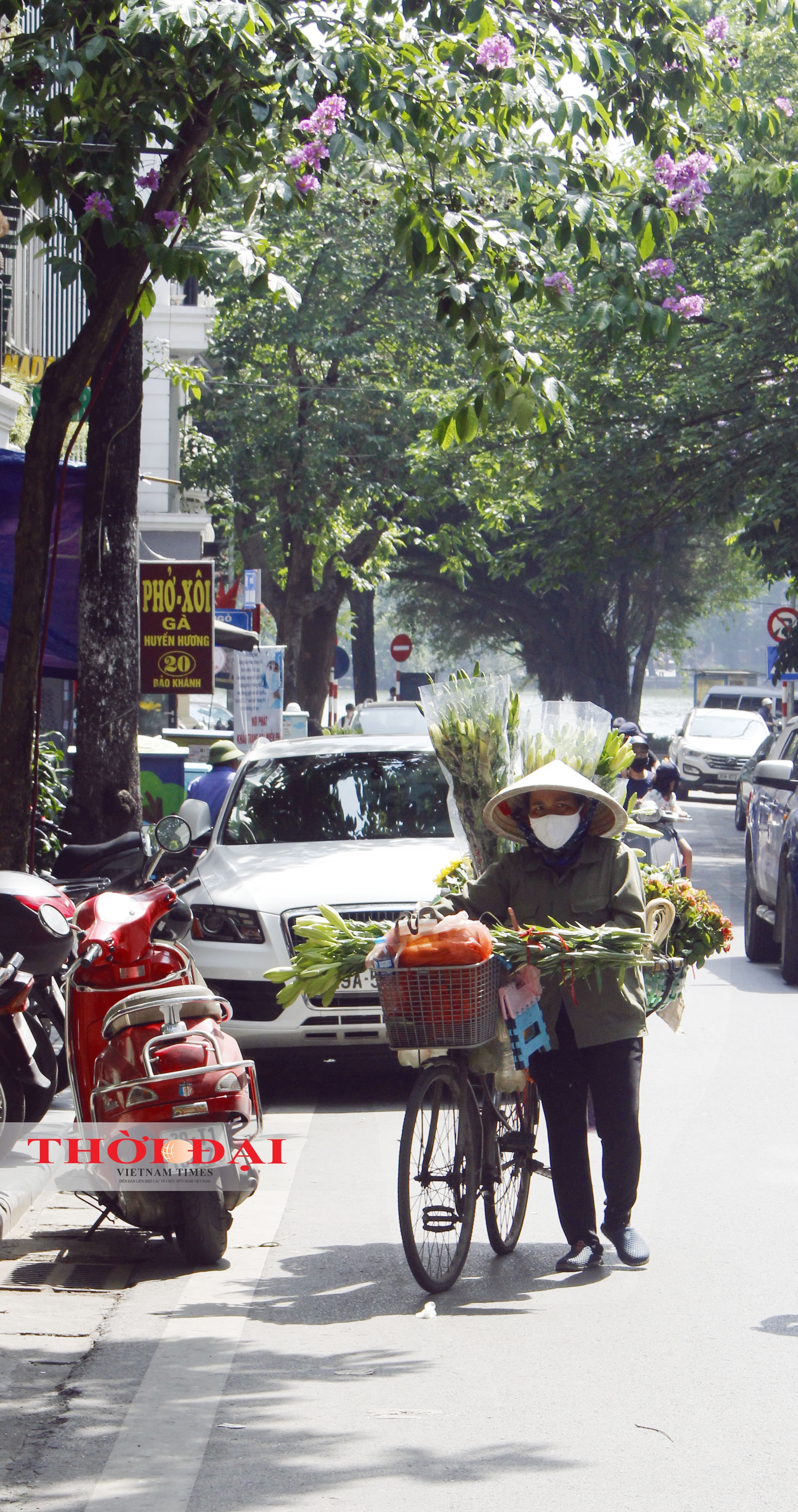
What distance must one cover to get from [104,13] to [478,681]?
367 centimetres

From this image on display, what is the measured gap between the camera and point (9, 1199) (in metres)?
6.48

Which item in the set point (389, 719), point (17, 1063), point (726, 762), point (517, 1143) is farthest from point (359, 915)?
point (726, 762)

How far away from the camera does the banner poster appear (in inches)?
758

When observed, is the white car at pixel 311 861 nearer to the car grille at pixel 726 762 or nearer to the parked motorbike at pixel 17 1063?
the parked motorbike at pixel 17 1063

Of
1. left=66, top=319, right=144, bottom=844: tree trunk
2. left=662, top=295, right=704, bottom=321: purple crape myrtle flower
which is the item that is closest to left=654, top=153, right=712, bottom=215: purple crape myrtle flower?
left=66, top=319, right=144, bottom=844: tree trunk

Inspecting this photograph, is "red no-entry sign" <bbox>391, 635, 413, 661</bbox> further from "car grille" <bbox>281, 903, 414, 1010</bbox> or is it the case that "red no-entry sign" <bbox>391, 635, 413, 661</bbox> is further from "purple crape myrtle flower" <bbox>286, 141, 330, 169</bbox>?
"car grille" <bbox>281, 903, 414, 1010</bbox>

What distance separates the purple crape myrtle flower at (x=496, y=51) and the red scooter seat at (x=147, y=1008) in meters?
4.81

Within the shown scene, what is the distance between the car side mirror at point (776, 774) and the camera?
1173cm

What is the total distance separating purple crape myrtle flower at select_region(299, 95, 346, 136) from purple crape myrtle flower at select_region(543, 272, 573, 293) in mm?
1332

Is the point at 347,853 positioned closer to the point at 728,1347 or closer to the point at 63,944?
the point at 63,944

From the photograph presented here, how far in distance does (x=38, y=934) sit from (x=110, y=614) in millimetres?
3735

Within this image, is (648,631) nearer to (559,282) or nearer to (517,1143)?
(559,282)

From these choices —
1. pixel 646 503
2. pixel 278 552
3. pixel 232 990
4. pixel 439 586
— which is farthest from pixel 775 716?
pixel 232 990

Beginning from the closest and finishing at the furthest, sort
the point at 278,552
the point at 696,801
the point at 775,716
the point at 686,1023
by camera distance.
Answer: the point at 686,1023 → the point at 278,552 → the point at 696,801 → the point at 775,716
